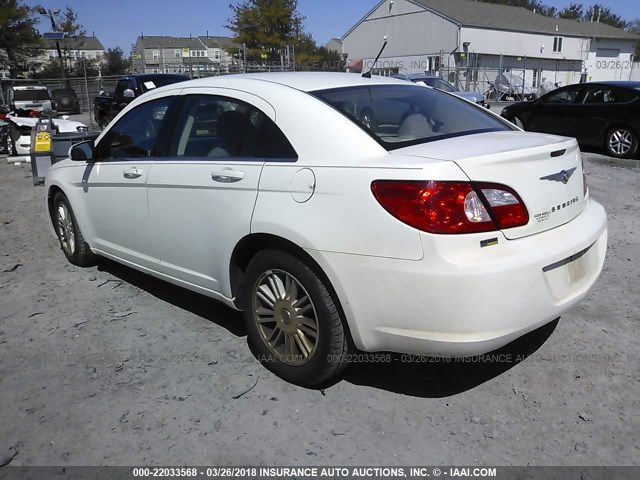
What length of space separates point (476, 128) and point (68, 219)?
143 inches

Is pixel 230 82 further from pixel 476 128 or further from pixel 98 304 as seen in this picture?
pixel 98 304

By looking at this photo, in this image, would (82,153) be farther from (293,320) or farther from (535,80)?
(535,80)

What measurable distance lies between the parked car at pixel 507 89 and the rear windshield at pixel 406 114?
32709 millimetres

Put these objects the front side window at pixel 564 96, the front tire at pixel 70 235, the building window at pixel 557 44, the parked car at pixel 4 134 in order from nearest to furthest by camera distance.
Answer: the front tire at pixel 70 235 → the front side window at pixel 564 96 → the parked car at pixel 4 134 → the building window at pixel 557 44

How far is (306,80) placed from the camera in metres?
3.41

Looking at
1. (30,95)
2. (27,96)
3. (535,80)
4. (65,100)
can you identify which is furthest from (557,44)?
(27,96)

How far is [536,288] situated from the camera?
258 centimetres

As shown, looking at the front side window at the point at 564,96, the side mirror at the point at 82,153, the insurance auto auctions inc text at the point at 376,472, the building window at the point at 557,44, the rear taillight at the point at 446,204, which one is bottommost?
the insurance auto auctions inc text at the point at 376,472

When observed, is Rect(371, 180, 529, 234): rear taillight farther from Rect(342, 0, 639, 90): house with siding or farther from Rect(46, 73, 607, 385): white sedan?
Rect(342, 0, 639, 90): house with siding

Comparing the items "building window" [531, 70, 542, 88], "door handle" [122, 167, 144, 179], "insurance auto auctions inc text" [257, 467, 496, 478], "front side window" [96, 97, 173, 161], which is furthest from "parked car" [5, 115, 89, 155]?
"building window" [531, 70, 542, 88]

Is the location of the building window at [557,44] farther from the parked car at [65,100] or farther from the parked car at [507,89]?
the parked car at [65,100]

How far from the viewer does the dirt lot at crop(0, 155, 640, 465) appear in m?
2.59

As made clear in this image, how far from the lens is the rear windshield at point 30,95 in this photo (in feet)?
72.7

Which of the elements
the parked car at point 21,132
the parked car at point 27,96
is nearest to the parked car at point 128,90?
the parked car at point 21,132
